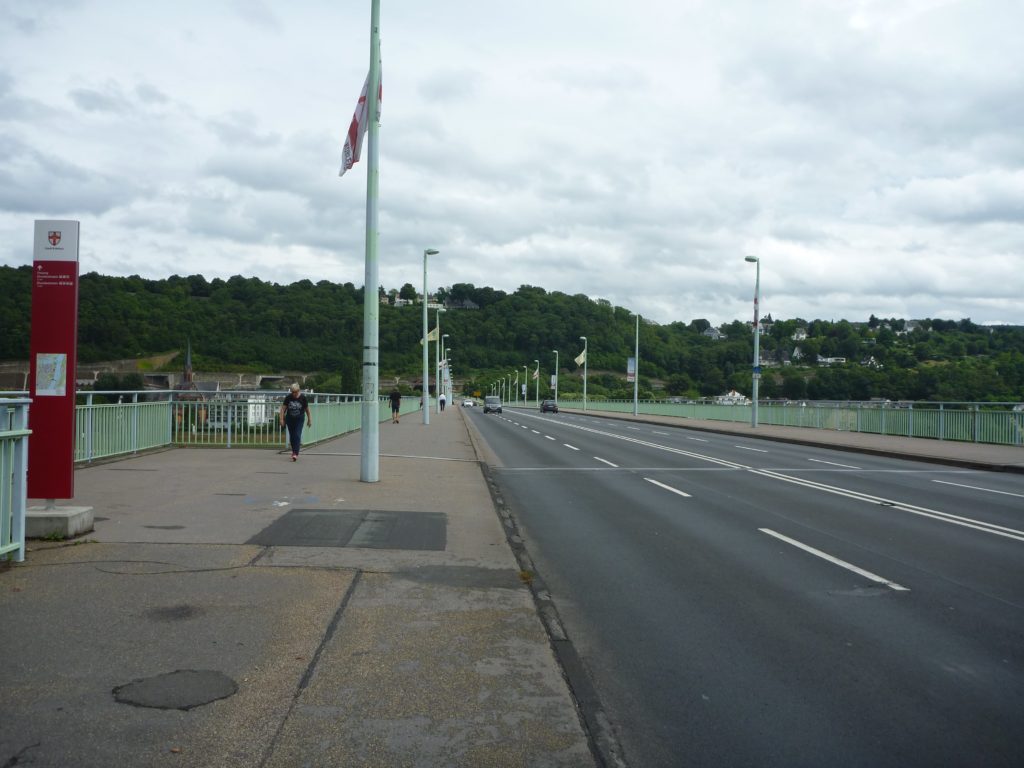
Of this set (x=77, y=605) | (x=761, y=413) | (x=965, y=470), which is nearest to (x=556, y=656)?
(x=77, y=605)

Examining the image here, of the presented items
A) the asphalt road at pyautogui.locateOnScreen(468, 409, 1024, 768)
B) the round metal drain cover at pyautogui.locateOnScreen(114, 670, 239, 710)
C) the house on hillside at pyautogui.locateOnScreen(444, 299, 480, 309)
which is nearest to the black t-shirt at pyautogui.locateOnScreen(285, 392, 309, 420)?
the asphalt road at pyautogui.locateOnScreen(468, 409, 1024, 768)

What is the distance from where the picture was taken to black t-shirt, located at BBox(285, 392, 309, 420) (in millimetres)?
17391

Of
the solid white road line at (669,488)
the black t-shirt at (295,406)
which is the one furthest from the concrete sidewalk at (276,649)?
the black t-shirt at (295,406)

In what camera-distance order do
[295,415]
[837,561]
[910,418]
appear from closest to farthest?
[837,561] < [295,415] < [910,418]

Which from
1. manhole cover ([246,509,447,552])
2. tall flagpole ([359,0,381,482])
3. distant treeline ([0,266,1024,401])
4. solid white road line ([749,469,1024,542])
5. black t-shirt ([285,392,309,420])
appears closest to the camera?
manhole cover ([246,509,447,552])

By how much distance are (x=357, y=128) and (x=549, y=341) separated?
12399cm

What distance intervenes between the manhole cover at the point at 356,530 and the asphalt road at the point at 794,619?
118 cm

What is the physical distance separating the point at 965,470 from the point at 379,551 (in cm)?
1693

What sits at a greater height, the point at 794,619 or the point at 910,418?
the point at 910,418

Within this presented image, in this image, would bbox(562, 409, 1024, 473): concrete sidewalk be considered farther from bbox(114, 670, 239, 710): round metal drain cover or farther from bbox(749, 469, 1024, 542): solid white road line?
bbox(114, 670, 239, 710): round metal drain cover

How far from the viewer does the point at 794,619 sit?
20.7ft

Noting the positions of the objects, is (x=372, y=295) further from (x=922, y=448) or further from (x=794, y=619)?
(x=922, y=448)

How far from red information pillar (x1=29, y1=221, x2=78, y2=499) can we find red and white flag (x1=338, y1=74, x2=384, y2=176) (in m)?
6.67

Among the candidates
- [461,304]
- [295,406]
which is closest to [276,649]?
[295,406]
